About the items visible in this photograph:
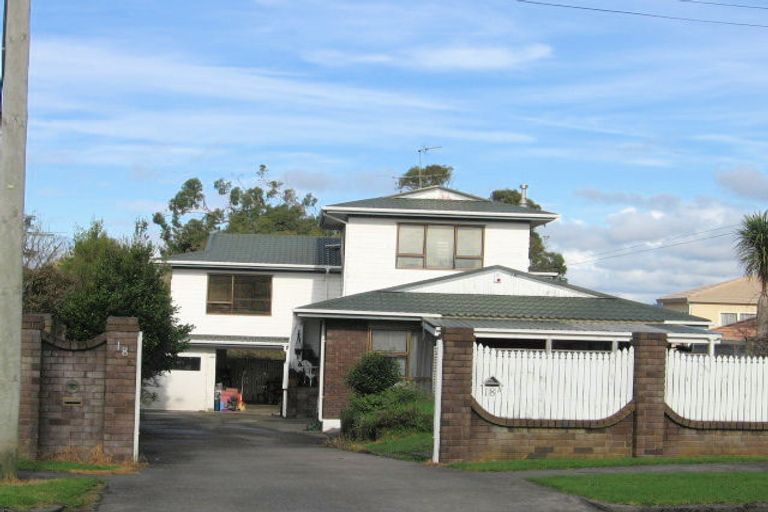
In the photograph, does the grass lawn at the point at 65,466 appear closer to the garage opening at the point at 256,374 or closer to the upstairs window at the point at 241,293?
the upstairs window at the point at 241,293

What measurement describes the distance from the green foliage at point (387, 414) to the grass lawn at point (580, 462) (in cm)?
460

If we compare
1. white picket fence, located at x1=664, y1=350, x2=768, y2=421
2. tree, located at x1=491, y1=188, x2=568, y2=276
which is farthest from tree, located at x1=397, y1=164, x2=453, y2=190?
white picket fence, located at x1=664, y1=350, x2=768, y2=421

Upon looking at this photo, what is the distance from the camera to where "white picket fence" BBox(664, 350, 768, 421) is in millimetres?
17359

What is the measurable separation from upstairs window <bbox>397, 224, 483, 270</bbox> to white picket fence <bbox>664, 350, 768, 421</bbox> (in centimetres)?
1499

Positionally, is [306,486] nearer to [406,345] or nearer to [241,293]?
[406,345]

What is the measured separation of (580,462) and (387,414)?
570 cm

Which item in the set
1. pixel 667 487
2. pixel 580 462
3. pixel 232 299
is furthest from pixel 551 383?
pixel 232 299

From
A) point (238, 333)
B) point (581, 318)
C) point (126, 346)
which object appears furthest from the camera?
point (238, 333)

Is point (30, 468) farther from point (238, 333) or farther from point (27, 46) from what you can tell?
point (238, 333)

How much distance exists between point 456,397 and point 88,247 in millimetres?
28931

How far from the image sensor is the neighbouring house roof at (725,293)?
59753mm

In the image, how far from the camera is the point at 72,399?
15.3m

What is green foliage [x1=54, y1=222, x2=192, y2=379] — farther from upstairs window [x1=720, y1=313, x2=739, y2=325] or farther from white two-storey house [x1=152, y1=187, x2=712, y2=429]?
upstairs window [x1=720, y1=313, x2=739, y2=325]

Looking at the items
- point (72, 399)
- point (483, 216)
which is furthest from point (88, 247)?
point (72, 399)
